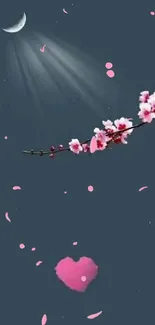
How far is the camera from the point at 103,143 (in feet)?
16.8

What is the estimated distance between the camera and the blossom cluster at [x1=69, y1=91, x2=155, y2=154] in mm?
4863

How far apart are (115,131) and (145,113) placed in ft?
1.26

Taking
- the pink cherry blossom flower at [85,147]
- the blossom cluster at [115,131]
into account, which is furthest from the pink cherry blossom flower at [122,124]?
the pink cherry blossom flower at [85,147]

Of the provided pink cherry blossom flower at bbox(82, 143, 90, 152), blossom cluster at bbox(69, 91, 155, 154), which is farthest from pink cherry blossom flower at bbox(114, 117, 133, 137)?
pink cherry blossom flower at bbox(82, 143, 90, 152)

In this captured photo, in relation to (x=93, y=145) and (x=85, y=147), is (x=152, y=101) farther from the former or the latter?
(x=85, y=147)

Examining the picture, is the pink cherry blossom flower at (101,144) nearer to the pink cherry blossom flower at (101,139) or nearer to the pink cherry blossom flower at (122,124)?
the pink cherry blossom flower at (101,139)

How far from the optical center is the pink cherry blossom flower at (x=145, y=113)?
481 cm

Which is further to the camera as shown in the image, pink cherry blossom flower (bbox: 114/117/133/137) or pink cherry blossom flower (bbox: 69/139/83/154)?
pink cherry blossom flower (bbox: 69/139/83/154)

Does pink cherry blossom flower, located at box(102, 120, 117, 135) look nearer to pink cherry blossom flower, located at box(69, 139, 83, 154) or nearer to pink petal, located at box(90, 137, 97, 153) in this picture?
pink petal, located at box(90, 137, 97, 153)

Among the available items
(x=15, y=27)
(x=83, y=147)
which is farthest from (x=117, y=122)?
(x=15, y=27)

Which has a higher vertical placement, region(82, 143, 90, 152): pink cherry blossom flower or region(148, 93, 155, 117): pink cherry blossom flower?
region(82, 143, 90, 152): pink cherry blossom flower

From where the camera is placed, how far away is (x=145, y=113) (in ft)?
15.9

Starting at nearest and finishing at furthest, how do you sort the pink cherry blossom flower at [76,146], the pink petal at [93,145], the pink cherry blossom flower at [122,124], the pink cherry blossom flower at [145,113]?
1. the pink cherry blossom flower at [145,113]
2. the pink cherry blossom flower at [122,124]
3. the pink petal at [93,145]
4. the pink cherry blossom flower at [76,146]

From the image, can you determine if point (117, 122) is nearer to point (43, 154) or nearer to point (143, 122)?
point (143, 122)
